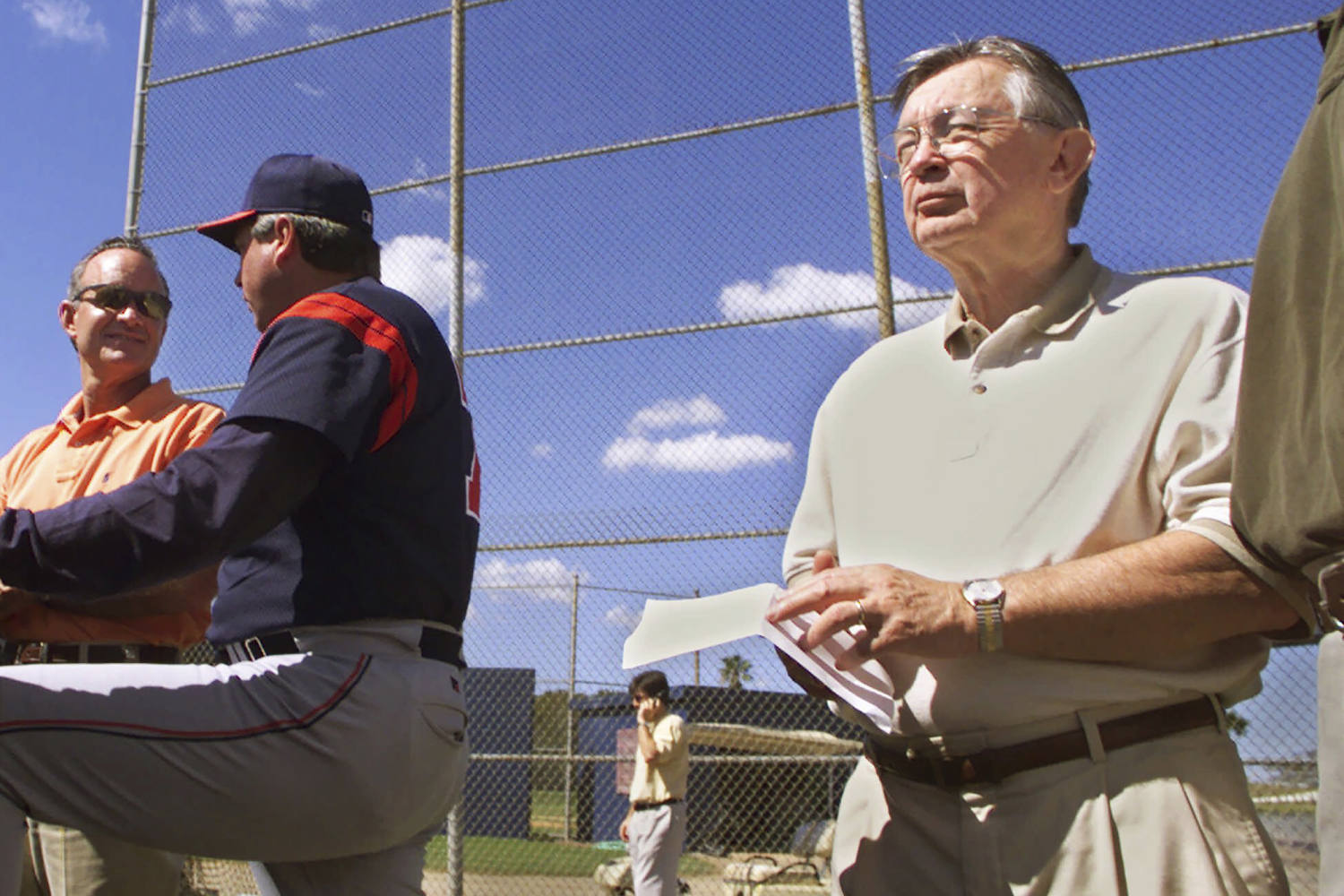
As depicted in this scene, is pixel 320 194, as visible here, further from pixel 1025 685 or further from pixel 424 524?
pixel 1025 685

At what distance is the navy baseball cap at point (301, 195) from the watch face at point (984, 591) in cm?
144

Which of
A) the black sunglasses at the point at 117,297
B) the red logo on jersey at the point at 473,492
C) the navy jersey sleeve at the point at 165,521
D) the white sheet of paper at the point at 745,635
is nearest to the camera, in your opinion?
the white sheet of paper at the point at 745,635

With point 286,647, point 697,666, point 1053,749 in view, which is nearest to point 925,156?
point 1053,749

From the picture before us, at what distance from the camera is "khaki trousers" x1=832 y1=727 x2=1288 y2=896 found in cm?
147

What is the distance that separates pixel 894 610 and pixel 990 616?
0.12 meters

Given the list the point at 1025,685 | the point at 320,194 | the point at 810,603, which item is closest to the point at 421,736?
the point at 810,603

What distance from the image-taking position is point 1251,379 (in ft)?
4.10

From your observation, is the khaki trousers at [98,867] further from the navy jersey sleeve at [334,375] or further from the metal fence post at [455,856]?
the metal fence post at [455,856]

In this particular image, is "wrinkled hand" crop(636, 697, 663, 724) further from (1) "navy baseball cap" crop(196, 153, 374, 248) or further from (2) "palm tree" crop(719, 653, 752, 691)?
(1) "navy baseball cap" crop(196, 153, 374, 248)

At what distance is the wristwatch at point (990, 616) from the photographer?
151 centimetres

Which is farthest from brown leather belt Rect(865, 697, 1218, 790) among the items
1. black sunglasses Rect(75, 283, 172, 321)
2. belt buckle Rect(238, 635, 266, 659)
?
black sunglasses Rect(75, 283, 172, 321)

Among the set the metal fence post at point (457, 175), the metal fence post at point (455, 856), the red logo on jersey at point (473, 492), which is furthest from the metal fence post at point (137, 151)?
the red logo on jersey at point (473, 492)

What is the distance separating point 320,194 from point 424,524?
2.46ft

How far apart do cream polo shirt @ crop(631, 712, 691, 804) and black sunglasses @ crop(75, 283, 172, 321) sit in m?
5.15
